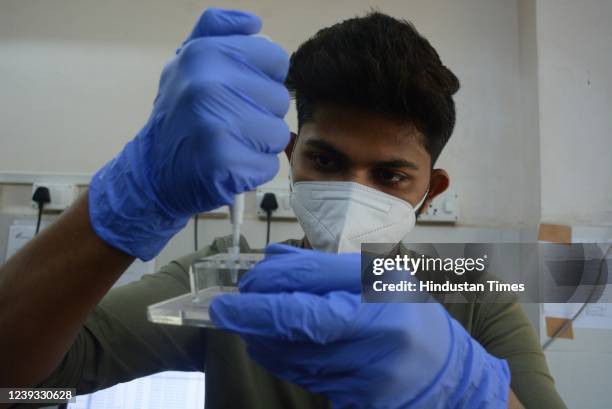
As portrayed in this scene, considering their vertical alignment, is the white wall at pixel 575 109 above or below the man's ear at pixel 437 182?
above

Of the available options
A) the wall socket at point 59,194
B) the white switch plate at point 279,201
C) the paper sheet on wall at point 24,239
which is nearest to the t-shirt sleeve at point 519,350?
the white switch plate at point 279,201

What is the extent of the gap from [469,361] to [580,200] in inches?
40.8

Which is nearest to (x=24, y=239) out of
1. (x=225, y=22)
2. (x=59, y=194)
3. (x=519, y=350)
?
(x=59, y=194)

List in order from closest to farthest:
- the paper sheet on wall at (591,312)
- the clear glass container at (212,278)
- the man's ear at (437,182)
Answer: the clear glass container at (212,278) < the man's ear at (437,182) < the paper sheet on wall at (591,312)

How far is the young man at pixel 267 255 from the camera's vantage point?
48 centimetres

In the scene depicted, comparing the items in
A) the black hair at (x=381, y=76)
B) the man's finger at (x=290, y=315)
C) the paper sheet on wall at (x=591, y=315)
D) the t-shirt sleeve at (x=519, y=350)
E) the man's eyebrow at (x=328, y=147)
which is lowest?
the paper sheet on wall at (x=591, y=315)

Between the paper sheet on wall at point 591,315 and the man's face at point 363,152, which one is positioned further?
the paper sheet on wall at point 591,315

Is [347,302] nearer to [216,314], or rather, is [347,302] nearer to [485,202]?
[216,314]

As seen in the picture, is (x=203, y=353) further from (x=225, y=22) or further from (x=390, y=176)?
(x=225, y=22)

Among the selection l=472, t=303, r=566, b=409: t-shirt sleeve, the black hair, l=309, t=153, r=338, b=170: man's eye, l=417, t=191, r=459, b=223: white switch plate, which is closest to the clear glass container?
l=309, t=153, r=338, b=170: man's eye

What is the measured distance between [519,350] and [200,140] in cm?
75

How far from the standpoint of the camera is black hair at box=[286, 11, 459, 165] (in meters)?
0.78

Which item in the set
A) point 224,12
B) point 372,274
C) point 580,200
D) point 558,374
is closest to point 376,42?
point 224,12

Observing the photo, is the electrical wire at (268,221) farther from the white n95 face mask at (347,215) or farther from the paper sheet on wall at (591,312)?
the paper sheet on wall at (591,312)
